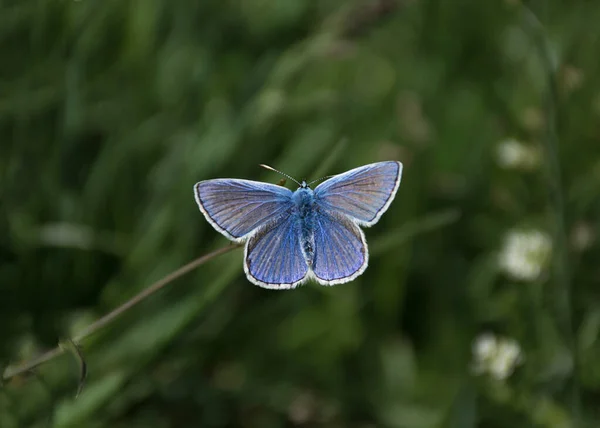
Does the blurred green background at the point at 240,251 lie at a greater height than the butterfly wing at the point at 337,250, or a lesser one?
lesser

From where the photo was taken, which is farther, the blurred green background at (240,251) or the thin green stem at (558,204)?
the blurred green background at (240,251)

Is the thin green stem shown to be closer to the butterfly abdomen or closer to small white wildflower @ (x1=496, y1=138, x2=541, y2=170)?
small white wildflower @ (x1=496, y1=138, x2=541, y2=170)

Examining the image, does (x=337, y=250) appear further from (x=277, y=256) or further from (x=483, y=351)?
(x=483, y=351)

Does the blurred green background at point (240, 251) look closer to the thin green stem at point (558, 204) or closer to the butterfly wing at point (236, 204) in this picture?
the thin green stem at point (558, 204)

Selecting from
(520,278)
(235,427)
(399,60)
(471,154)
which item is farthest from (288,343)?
(399,60)

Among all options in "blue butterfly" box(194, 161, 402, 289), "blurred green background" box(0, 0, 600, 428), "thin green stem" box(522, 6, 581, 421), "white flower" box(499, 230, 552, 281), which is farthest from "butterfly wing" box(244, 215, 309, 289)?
"white flower" box(499, 230, 552, 281)

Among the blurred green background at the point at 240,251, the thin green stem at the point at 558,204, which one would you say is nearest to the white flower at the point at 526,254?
the blurred green background at the point at 240,251

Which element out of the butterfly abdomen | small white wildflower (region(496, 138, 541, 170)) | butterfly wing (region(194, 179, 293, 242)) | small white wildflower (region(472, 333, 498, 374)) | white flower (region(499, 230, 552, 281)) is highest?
butterfly wing (region(194, 179, 293, 242))
